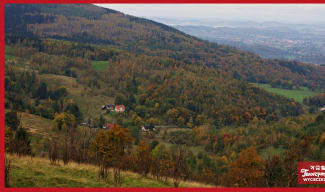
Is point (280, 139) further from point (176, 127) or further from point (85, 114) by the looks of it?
point (85, 114)

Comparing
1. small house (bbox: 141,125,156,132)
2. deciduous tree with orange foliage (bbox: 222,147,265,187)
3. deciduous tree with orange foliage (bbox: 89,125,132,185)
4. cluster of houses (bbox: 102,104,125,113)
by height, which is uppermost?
deciduous tree with orange foliage (bbox: 89,125,132,185)

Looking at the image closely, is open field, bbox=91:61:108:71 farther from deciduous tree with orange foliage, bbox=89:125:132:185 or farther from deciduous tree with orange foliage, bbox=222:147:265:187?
deciduous tree with orange foliage, bbox=222:147:265:187

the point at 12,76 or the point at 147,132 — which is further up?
the point at 12,76

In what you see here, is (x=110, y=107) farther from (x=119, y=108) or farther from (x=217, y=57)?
(x=217, y=57)

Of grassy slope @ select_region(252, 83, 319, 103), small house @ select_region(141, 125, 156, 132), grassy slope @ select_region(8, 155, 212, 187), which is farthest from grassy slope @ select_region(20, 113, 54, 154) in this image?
grassy slope @ select_region(252, 83, 319, 103)

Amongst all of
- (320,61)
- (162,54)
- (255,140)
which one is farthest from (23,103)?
(320,61)

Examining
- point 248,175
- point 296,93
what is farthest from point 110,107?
point 296,93

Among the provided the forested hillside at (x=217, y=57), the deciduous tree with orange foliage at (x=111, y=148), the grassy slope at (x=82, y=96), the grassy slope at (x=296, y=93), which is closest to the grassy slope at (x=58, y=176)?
the deciduous tree with orange foliage at (x=111, y=148)
